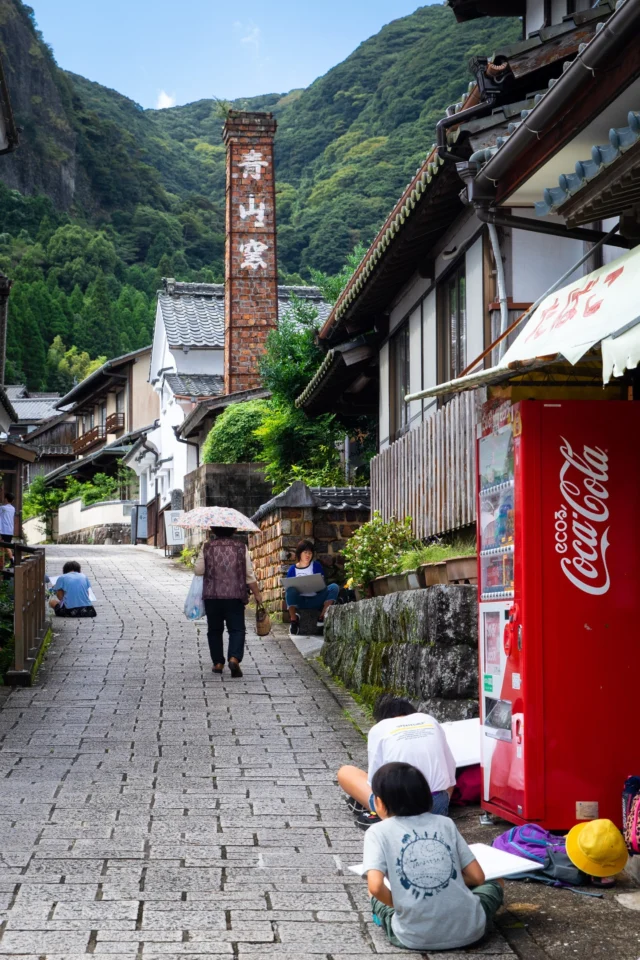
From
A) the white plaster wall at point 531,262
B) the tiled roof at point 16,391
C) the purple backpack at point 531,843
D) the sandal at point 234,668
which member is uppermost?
the tiled roof at point 16,391

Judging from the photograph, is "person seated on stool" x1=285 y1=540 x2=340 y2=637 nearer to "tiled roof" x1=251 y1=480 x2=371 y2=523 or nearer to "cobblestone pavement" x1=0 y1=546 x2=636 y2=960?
"tiled roof" x1=251 y1=480 x2=371 y2=523

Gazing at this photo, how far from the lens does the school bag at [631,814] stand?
19.0 ft

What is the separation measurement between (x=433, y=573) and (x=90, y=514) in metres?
40.5

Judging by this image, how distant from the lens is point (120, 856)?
6.29 metres

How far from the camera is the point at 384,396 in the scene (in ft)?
52.1

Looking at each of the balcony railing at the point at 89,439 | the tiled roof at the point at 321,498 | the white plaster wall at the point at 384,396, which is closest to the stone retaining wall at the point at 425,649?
the white plaster wall at the point at 384,396

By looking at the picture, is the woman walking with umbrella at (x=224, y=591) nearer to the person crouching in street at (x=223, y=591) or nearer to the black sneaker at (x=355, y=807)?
the person crouching in street at (x=223, y=591)

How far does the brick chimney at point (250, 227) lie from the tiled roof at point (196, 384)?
6716 mm

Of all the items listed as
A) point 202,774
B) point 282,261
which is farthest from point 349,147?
point 202,774

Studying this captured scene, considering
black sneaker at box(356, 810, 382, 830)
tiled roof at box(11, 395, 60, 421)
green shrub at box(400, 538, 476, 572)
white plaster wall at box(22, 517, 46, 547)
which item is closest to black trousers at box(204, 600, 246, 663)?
green shrub at box(400, 538, 476, 572)

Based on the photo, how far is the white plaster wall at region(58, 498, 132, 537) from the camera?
153ft

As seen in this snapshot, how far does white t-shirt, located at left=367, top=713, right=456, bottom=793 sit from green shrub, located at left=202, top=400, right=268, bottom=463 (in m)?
22.5

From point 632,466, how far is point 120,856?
3.54m

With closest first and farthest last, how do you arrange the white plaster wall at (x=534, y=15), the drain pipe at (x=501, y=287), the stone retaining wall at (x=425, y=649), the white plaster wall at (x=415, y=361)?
the stone retaining wall at (x=425, y=649) → the drain pipe at (x=501, y=287) → the white plaster wall at (x=534, y=15) → the white plaster wall at (x=415, y=361)
